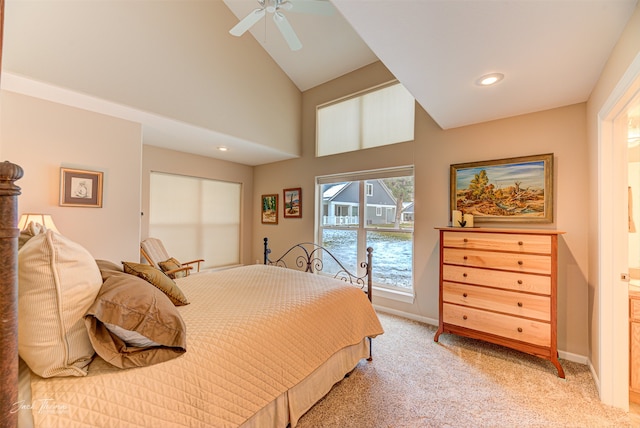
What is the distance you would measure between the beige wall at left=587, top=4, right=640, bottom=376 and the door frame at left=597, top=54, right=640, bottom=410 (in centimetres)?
7

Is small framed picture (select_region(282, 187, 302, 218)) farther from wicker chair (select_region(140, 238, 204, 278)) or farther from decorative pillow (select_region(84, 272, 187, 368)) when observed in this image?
decorative pillow (select_region(84, 272, 187, 368))

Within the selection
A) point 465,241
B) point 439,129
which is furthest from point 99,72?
point 465,241

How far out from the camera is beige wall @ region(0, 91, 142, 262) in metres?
2.45

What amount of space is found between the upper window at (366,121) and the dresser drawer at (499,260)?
5.41 ft

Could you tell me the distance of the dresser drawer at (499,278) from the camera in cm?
224

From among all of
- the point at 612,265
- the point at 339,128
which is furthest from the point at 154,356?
the point at 339,128

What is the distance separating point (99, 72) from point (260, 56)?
7.23 ft

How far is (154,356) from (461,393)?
211 cm

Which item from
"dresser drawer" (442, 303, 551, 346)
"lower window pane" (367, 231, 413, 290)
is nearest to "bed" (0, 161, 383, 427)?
"dresser drawer" (442, 303, 551, 346)

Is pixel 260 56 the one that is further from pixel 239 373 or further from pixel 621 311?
pixel 621 311

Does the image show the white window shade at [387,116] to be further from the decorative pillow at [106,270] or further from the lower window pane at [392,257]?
the decorative pillow at [106,270]

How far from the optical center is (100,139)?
2.89 meters

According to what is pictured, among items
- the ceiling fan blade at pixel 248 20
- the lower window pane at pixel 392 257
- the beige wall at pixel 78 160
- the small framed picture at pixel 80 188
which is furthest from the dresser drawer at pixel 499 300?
the small framed picture at pixel 80 188

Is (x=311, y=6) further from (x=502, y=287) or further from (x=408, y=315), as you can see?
(x=408, y=315)
